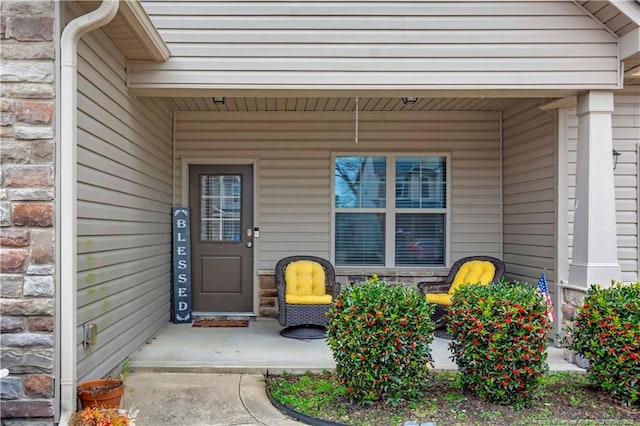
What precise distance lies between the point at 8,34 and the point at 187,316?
3743 millimetres

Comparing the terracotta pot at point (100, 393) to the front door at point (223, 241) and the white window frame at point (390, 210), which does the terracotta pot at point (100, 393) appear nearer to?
the front door at point (223, 241)

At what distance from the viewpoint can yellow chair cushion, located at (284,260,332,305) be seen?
544 centimetres

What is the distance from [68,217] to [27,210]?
220 mm

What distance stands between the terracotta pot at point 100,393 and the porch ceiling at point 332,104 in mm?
3266

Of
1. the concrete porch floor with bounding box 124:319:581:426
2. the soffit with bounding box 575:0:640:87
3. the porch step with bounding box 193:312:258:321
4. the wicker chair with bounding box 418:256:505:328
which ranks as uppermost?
the soffit with bounding box 575:0:640:87

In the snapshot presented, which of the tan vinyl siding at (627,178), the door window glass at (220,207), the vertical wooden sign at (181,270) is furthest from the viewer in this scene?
the door window glass at (220,207)

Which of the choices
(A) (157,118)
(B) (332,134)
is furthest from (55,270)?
(B) (332,134)

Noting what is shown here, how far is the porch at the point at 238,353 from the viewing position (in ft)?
13.3

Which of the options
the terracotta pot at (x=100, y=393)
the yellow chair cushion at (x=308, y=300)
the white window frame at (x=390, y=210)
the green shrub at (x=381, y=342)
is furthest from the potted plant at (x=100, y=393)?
the white window frame at (x=390, y=210)

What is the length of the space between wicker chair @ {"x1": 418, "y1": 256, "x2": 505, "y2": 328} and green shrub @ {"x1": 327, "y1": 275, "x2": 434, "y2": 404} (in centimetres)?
197

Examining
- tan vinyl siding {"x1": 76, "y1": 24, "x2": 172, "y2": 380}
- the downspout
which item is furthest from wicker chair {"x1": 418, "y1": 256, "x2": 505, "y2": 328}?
the downspout

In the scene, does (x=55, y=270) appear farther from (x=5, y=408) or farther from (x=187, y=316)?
(x=187, y=316)

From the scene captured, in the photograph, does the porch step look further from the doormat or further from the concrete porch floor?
the concrete porch floor

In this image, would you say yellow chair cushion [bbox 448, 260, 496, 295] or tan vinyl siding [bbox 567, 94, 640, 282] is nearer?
tan vinyl siding [bbox 567, 94, 640, 282]
